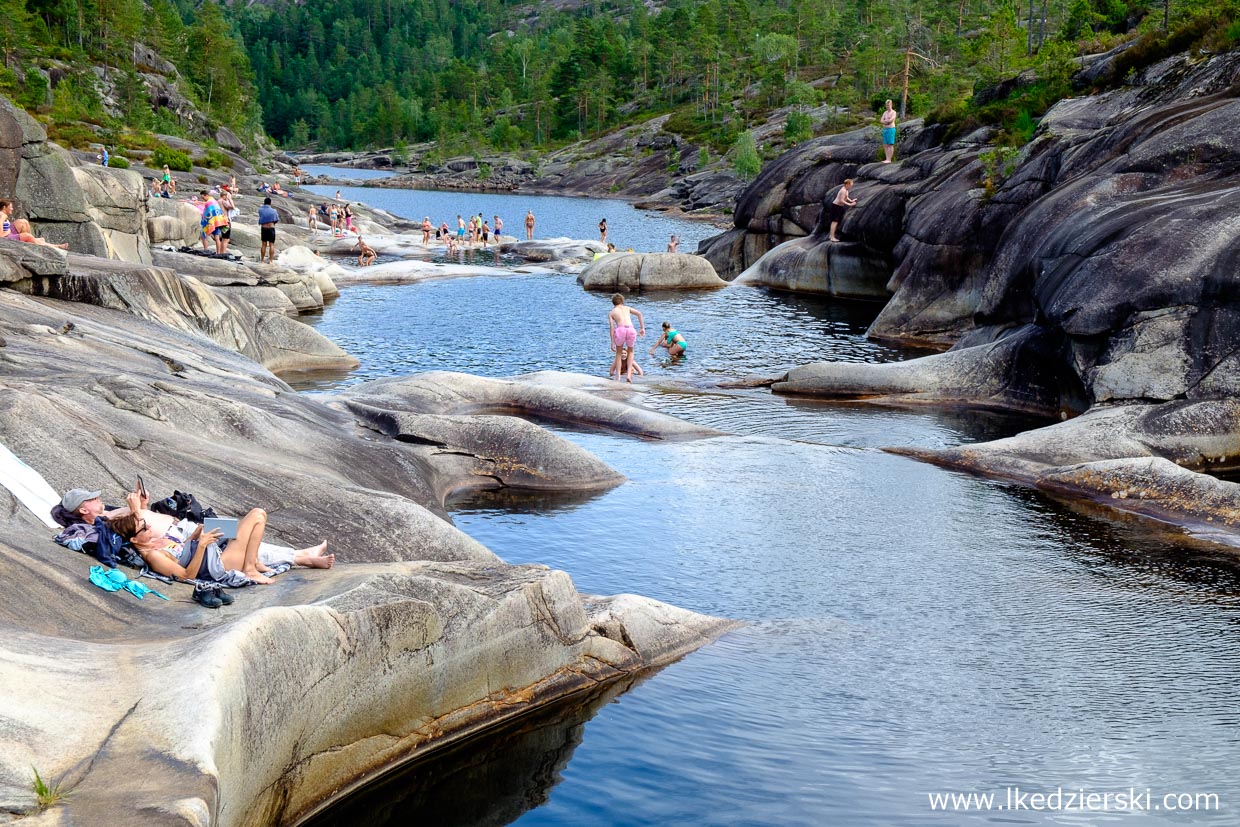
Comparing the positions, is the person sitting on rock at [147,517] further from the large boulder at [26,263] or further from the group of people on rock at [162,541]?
the large boulder at [26,263]

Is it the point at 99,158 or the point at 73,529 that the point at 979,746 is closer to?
the point at 73,529

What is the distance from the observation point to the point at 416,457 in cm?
1988

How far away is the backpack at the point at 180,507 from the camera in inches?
484

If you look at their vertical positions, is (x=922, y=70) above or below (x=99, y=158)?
above

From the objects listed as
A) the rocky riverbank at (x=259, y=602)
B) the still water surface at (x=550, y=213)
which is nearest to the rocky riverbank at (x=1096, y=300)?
the rocky riverbank at (x=259, y=602)

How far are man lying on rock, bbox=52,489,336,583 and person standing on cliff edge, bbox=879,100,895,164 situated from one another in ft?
146

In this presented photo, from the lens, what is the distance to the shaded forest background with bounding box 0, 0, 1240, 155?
54281 millimetres

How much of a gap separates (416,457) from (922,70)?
3932 inches

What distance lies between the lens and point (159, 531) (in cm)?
1148

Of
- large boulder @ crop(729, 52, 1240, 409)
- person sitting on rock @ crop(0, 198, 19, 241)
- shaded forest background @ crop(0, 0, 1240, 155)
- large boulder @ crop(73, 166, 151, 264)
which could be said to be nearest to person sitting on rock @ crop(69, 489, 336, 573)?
large boulder @ crop(729, 52, 1240, 409)

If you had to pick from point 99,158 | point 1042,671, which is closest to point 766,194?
point 99,158

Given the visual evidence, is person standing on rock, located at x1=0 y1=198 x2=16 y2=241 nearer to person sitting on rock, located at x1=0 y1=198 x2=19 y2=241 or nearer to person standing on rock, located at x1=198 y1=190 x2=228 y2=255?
person sitting on rock, located at x1=0 y1=198 x2=19 y2=241

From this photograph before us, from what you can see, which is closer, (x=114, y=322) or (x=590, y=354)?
(x=114, y=322)

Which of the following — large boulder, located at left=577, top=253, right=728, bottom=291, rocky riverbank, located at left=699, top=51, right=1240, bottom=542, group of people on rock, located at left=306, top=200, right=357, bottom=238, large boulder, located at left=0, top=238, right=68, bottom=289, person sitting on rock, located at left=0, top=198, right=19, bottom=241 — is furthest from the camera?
group of people on rock, located at left=306, top=200, right=357, bottom=238
